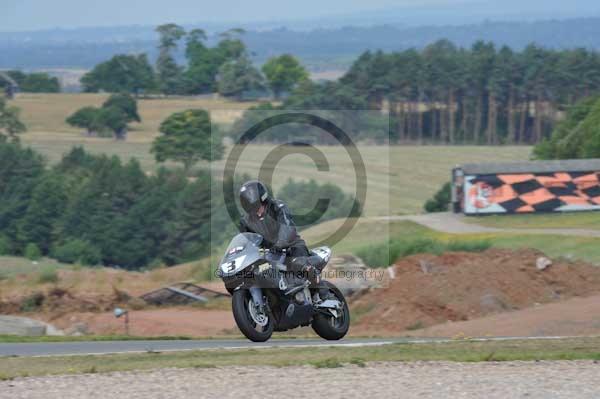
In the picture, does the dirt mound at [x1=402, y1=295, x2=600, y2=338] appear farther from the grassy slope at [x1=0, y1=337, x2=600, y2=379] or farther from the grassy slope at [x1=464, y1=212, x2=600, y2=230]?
the grassy slope at [x1=464, y1=212, x2=600, y2=230]

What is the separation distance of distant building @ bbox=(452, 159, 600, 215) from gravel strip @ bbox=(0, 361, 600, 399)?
32.5 m

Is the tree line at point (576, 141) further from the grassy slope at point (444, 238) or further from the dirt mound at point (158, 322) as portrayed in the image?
the dirt mound at point (158, 322)

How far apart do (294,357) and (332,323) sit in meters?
2.15

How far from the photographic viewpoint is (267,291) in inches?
508

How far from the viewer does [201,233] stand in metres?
66.8

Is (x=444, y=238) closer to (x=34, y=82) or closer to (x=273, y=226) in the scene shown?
(x=273, y=226)

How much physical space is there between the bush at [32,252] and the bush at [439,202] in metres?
22.0

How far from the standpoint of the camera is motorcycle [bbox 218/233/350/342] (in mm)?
12555

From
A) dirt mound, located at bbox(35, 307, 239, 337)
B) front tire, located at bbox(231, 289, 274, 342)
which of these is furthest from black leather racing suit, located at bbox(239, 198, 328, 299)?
dirt mound, located at bbox(35, 307, 239, 337)

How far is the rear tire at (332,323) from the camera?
13898mm

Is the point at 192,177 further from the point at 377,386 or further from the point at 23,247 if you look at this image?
the point at 377,386

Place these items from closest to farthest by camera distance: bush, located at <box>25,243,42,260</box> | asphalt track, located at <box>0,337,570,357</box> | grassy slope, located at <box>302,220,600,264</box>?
asphalt track, located at <box>0,337,570,357</box>, grassy slope, located at <box>302,220,600,264</box>, bush, located at <box>25,243,42,260</box>

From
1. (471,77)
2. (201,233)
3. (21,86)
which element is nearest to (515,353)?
(201,233)

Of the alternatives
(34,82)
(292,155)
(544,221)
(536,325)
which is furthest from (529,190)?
(34,82)
